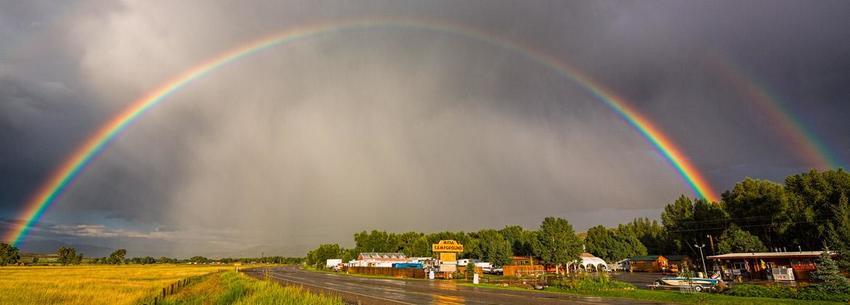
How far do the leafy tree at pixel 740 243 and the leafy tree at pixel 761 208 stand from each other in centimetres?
362

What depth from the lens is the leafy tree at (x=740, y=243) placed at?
217 feet

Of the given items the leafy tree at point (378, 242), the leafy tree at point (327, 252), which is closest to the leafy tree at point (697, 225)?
the leafy tree at point (378, 242)

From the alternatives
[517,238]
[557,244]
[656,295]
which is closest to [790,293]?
[656,295]

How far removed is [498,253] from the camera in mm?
99312

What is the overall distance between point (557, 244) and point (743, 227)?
30.8 metres

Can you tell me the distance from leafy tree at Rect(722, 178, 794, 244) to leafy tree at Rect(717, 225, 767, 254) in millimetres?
3615

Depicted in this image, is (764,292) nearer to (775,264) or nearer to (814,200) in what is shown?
(775,264)

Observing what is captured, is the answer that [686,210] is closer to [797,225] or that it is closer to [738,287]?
[797,225]

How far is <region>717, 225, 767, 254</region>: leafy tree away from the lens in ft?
217

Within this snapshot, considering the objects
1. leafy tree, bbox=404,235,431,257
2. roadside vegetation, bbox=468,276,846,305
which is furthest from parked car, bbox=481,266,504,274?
leafy tree, bbox=404,235,431,257

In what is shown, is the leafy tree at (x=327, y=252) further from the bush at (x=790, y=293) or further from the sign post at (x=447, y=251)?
the bush at (x=790, y=293)

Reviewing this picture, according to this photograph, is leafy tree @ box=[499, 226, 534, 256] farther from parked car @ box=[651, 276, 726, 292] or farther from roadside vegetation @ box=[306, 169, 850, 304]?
parked car @ box=[651, 276, 726, 292]

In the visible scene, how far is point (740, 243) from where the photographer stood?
66250 millimetres

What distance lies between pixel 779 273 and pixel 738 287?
84.1 feet
